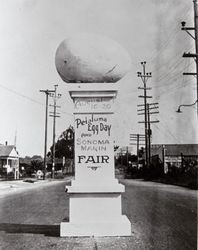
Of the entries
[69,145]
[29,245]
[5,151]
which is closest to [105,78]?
[29,245]

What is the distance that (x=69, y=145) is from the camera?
80.0m

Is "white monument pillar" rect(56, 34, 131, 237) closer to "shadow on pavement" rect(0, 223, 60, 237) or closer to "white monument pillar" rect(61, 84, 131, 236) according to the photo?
"white monument pillar" rect(61, 84, 131, 236)

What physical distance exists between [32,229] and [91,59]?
3.29 m

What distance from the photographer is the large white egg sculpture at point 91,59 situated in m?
6.22

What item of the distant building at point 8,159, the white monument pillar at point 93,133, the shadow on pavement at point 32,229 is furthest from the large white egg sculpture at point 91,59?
the distant building at point 8,159

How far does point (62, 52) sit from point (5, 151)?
51443mm

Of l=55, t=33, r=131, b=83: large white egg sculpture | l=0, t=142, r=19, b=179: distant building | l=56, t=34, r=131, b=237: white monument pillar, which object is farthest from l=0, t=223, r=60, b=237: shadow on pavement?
l=0, t=142, r=19, b=179: distant building

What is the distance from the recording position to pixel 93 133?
6457 millimetres

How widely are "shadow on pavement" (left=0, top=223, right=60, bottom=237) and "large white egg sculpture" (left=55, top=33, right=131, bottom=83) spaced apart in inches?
105

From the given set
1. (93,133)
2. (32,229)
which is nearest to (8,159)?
(32,229)

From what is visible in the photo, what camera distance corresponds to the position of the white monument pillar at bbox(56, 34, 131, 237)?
6.18 m

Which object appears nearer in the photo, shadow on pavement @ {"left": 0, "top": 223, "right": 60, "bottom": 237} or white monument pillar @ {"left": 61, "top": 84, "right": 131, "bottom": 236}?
white monument pillar @ {"left": 61, "top": 84, "right": 131, "bottom": 236}

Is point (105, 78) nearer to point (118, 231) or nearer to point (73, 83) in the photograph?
point (73, 83)

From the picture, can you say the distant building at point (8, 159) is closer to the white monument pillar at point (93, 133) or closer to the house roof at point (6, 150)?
the house roof at point (6, 150)
